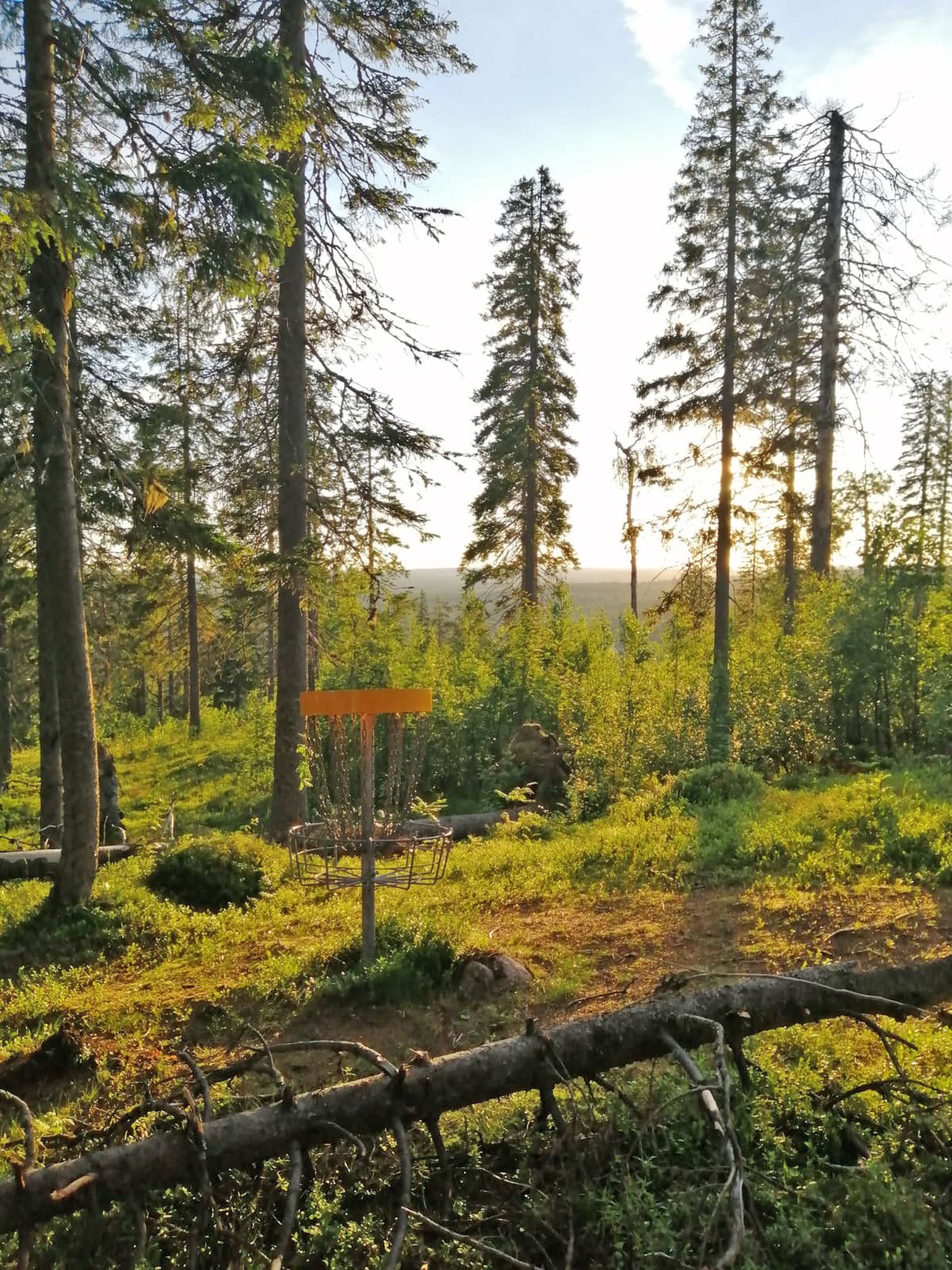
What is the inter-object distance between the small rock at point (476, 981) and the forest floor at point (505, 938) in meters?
0.05

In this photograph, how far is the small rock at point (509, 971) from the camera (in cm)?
482

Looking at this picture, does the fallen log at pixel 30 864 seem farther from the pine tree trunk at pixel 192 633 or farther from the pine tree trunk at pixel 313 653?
the pine tree trunk at pixel 192 633

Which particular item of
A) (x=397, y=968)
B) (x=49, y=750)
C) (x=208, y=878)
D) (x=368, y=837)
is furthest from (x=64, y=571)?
(x=49, y=750)

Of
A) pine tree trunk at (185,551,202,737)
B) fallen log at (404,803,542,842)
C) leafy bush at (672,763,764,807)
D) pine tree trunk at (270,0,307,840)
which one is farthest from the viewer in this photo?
pine tree trunk at (185,551,202,737)

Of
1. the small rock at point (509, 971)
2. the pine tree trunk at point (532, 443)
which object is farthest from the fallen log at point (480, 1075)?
the pine tree trunk at point (532, 443)

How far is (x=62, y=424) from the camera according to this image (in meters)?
6.87

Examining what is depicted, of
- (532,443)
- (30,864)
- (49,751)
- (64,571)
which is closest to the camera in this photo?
(64,571)

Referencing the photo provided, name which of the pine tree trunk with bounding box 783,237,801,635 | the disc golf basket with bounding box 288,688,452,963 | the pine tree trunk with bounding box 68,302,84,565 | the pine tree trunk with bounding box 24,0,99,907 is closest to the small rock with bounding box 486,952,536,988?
the disc golf basket with bounding box 288,688,452,963

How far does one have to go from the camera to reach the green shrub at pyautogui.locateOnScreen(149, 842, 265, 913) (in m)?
7.29

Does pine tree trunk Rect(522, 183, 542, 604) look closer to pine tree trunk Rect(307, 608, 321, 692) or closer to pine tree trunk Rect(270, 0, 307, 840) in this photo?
pine tree trunk Rect(307, 608, 321, 692)

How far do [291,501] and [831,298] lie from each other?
10523 mm

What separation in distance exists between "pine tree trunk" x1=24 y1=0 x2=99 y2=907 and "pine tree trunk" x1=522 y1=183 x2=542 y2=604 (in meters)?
15.2

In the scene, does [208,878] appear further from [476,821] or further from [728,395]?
[728,395]

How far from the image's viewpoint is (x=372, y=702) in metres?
4.44
